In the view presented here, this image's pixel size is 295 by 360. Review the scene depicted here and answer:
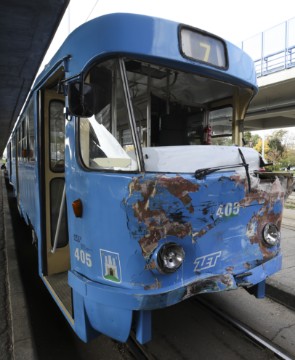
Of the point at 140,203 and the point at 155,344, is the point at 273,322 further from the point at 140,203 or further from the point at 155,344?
the point at 140,203

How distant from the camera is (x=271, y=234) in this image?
3.01 meters

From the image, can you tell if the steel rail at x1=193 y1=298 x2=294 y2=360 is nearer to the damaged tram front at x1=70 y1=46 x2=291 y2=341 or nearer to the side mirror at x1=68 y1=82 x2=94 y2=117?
the damaged tram front at x1=70 y1=46 x2=291 y2=341

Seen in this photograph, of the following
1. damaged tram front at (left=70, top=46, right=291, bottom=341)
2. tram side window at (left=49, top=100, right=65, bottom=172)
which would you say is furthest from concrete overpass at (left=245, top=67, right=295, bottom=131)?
damaged tram front at (left=70, top=46, right=291, bottom=341)

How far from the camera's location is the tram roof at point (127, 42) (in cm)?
231

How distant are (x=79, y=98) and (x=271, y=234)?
80.9 inches

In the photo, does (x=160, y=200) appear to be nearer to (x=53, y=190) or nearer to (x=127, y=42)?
(x=127, y=42)

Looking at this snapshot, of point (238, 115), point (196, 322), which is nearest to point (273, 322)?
point (196, 322)

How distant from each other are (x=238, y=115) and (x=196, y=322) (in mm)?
2260

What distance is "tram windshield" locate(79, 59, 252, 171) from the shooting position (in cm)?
240

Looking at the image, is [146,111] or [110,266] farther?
[146,111]

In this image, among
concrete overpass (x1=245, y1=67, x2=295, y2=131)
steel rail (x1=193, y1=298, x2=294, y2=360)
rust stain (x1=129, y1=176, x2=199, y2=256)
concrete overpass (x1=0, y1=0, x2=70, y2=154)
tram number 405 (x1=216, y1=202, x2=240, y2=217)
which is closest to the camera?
rust stain (x1=129, y1=176, x2=199, y2=256)

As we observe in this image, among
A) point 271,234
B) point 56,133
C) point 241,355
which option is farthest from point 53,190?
point 241,355

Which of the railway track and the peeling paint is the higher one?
the peeling paint

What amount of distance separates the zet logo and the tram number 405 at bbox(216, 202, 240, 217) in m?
0.84
